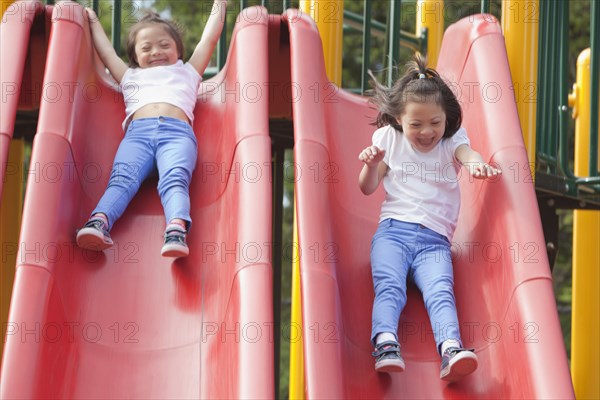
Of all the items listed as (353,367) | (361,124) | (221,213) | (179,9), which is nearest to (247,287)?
(353,367)

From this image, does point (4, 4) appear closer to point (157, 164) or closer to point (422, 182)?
point (157, 164)

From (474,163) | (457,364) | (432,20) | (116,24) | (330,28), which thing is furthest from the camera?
(432,20)

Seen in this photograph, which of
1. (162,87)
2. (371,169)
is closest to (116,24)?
(162,87)

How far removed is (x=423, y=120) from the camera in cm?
430

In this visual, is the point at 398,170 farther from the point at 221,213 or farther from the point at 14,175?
the point at 14,175

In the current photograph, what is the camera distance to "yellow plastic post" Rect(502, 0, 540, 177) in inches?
203

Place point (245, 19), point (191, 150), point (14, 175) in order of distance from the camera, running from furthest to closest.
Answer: point (14, 175), point (245, 19), point (191, 150)

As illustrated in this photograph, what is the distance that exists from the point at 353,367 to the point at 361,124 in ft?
5.06

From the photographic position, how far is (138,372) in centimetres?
387

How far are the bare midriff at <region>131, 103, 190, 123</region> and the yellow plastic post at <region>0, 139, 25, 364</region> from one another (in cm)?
84

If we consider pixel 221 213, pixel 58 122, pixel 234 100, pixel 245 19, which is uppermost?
pixel 245 19

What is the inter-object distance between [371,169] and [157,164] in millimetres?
1002

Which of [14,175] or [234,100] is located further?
[14,175]

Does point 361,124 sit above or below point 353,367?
above
